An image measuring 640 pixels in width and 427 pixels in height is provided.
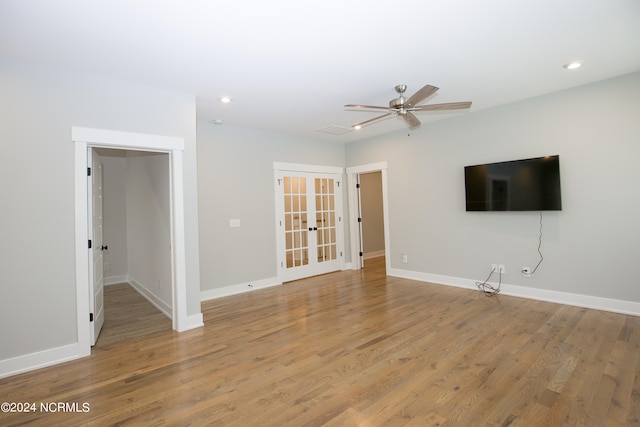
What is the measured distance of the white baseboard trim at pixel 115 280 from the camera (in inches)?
240

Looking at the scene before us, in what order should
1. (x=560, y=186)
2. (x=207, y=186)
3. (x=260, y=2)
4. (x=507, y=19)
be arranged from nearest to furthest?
(x=260, y=2) < (x=507, y=19) < (x=560, y=186) < (x=207, y=186)

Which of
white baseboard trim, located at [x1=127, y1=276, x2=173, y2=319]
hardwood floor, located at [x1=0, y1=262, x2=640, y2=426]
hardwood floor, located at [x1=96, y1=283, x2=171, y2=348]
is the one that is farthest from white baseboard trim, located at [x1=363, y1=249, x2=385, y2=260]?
hardwood floor, located at [x1=96, y1=283, x2=171, y2=348]

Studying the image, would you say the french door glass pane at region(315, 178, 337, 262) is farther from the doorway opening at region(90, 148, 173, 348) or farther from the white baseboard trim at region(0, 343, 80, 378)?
the white baseboard trim at region(0, 343, 80, 378)

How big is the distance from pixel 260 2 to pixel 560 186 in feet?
13.3

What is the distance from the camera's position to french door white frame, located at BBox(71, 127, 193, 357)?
2.93m

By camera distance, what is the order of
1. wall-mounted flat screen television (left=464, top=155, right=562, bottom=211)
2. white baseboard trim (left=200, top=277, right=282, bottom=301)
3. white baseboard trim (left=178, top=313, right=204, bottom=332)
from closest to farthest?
1. white baseboard trim (left=178, top=313, right=204, bottom=332)
2. wall-mounted flat screen television (left=464, top=155, right=562, bottom=211)
3. white baseboard trim (left=200, top=277, right=282, bottom=301)

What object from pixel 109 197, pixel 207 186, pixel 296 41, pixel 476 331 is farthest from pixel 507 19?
pixel 109 197

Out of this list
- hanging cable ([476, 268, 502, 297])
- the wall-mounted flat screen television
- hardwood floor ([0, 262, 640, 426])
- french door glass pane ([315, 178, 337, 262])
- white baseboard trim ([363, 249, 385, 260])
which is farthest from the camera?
white baseboard trim ([363, 249, 385, 260])

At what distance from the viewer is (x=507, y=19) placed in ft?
7.77

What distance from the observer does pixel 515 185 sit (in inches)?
165

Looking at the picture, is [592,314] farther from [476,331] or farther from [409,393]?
[409,393]

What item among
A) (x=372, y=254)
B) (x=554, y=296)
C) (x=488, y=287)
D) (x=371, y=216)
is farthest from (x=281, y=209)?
(x=554, y=296)

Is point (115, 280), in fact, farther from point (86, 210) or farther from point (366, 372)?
point (366, 372)

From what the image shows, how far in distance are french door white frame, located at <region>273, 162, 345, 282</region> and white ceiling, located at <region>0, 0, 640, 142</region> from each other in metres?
1.97
